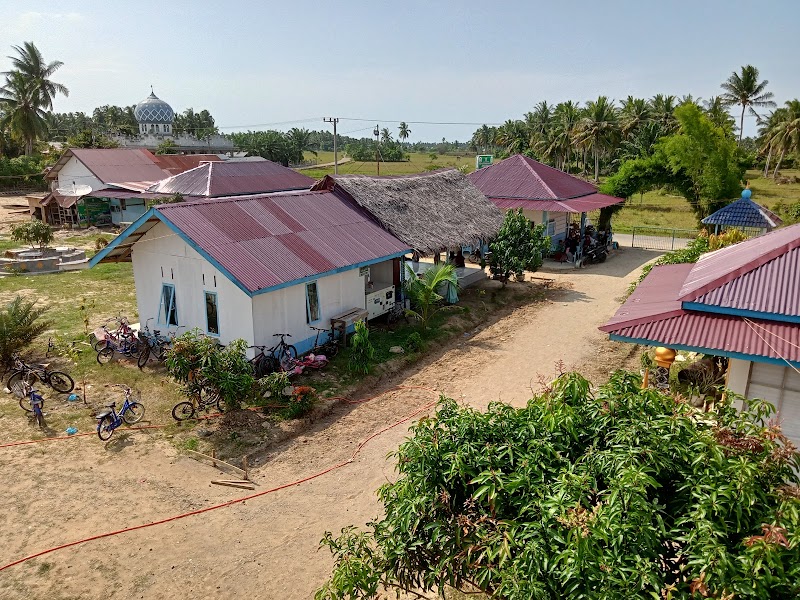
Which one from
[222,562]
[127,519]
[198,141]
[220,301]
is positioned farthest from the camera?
[198,141]

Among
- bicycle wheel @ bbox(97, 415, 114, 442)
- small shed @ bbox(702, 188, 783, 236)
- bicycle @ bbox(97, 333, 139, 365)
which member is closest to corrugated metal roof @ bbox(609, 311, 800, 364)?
bicycle wheel @ bbox(97, 415, 114, 442)

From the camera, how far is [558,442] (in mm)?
5133

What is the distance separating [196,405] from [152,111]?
74763mm

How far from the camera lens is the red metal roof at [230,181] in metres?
31.4

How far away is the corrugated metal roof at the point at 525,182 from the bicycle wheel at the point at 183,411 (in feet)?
66.5

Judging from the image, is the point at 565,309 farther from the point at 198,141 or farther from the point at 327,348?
the point at 198,141

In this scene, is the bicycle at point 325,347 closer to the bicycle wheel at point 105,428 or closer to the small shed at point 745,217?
the bicycle wheel at point 105,428

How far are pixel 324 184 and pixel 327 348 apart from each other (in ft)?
22.0

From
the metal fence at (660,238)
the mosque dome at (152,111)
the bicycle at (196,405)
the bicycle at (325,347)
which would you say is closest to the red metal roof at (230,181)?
the bicycle at (325,347)

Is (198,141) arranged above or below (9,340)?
above

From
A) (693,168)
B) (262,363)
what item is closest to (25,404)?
(262,363)

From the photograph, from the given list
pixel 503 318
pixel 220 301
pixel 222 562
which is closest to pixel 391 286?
pixel 503 318

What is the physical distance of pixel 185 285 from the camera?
1429 cm

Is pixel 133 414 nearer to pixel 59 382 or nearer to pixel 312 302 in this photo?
pixel 59 382
